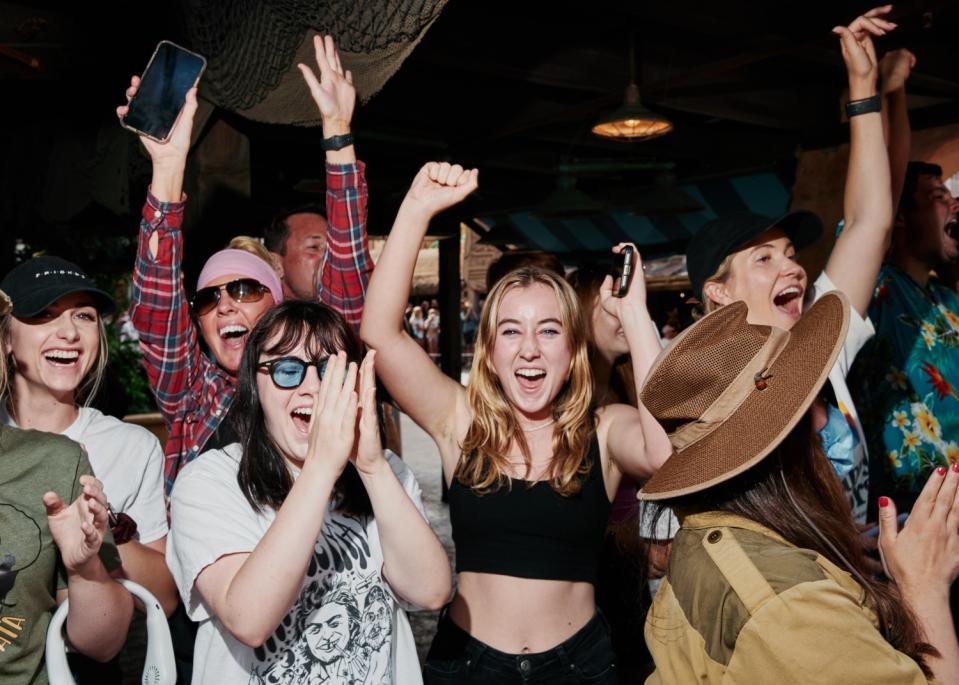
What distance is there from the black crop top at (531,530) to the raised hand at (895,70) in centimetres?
168

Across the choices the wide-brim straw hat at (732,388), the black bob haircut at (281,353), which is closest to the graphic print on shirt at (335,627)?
the black bob haircut at (281,353)

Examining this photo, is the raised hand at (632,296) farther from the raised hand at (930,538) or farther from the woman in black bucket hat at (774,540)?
the raised hand at (930,538)

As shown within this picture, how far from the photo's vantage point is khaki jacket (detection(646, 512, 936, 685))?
1.19 metres

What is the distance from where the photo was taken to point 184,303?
2.40 m

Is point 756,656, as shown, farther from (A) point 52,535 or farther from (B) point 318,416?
(A) point 52,535

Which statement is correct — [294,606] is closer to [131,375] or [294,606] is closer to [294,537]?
[294,537]

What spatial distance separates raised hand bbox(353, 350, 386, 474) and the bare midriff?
68 centimetres

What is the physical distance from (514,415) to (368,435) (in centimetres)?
76

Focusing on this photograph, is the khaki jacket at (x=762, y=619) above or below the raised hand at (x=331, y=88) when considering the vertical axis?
below

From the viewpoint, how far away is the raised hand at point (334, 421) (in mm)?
1491

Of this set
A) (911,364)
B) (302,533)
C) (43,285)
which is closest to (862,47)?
(911,364)

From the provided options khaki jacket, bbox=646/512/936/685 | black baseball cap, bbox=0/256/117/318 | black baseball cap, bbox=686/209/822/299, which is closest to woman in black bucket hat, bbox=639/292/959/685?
khaki jacket, bbox=646/512/936/685

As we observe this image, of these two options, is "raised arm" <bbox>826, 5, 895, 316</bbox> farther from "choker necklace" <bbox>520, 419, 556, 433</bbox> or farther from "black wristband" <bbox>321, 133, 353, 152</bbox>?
"black wristband" <bbox>321, 133, 353, 152</bbox>

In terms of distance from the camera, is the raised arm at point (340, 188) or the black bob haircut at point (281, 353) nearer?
the black bob haircut at point (281, 353)
